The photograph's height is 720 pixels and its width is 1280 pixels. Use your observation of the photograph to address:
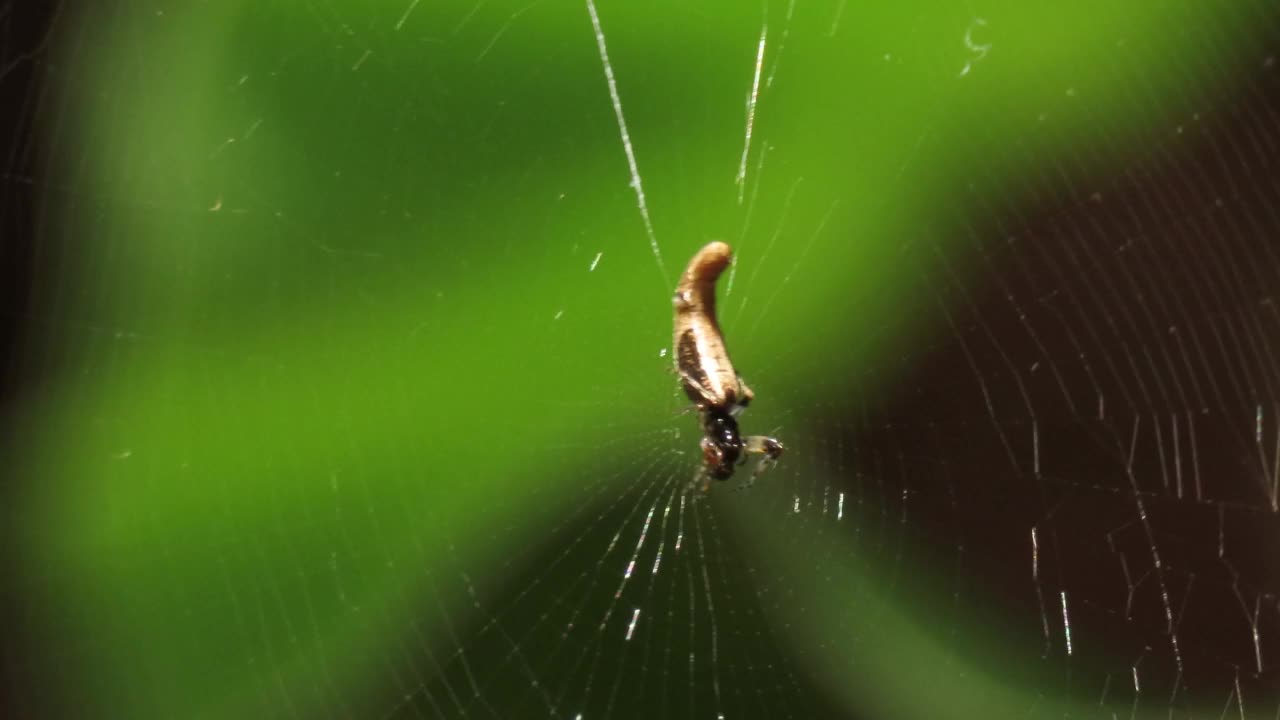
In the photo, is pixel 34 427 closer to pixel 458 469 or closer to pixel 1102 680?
pixel 458 469

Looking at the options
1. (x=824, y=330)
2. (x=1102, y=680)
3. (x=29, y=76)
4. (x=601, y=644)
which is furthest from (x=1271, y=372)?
(x=29, y=76)

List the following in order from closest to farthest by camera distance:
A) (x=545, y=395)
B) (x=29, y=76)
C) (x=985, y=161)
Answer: (x=29, y=76) < (x=545, y=395) < (x=985, y=161)

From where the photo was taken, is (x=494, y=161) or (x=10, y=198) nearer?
(x=10, y=198)

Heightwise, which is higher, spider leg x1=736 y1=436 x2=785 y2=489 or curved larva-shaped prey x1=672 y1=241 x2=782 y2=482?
curved larva-shaped prey x1=672 y1=241 x2=782 y2=482

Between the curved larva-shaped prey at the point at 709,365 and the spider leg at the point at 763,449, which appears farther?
the spider leg at the point at 763,449

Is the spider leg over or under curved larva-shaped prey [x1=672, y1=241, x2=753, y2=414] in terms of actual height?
under

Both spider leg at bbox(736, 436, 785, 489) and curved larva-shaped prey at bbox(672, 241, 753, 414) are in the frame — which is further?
spider leg at bbox(736, 436, 785, 489)
